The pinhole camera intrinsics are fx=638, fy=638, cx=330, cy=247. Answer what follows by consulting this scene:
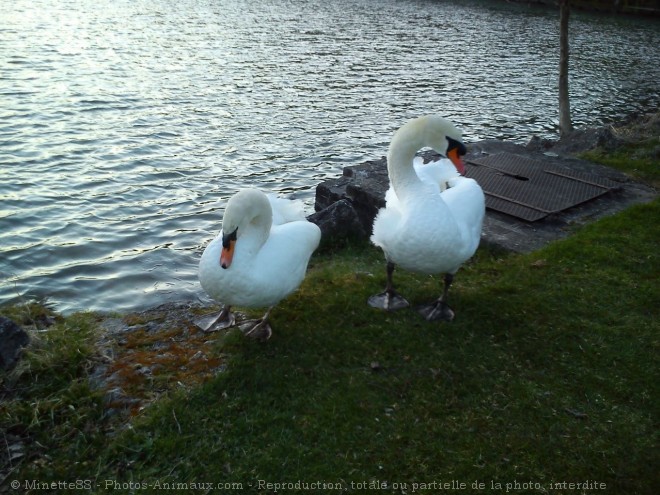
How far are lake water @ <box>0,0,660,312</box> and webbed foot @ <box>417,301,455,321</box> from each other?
315 centimetres

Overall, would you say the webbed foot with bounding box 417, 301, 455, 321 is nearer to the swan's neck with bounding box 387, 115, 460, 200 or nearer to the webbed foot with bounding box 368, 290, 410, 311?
the webbed foot with bounding box 368, 290, 410, 311

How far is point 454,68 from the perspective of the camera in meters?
21.4

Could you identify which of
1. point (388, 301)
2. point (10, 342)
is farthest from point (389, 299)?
point (10, 342)

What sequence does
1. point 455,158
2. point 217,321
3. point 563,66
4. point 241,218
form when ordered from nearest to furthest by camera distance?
point 241,218 < point 217,321 < point 455,158 < point 563,66

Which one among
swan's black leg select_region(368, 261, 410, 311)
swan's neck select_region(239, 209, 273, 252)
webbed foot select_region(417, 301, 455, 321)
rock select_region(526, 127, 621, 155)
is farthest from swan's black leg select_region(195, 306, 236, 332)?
rock select_region(526, 127, 621, 155)

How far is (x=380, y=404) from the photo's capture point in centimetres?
480

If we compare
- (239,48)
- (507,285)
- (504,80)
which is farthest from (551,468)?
(239,48)

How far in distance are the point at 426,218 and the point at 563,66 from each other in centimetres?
749

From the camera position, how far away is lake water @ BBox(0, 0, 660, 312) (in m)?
8.79

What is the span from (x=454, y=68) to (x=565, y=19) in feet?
34.7

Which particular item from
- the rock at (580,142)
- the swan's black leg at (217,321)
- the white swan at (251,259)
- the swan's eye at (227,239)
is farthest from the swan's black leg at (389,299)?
the rock at (580,142)

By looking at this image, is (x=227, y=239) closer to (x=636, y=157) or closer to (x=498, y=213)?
(x=498, y=213)

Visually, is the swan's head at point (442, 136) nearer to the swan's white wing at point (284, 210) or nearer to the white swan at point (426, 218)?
the white swan at point (426, 218)

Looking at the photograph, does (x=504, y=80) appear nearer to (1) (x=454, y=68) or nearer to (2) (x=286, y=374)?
(1) (x=454, y=68)
